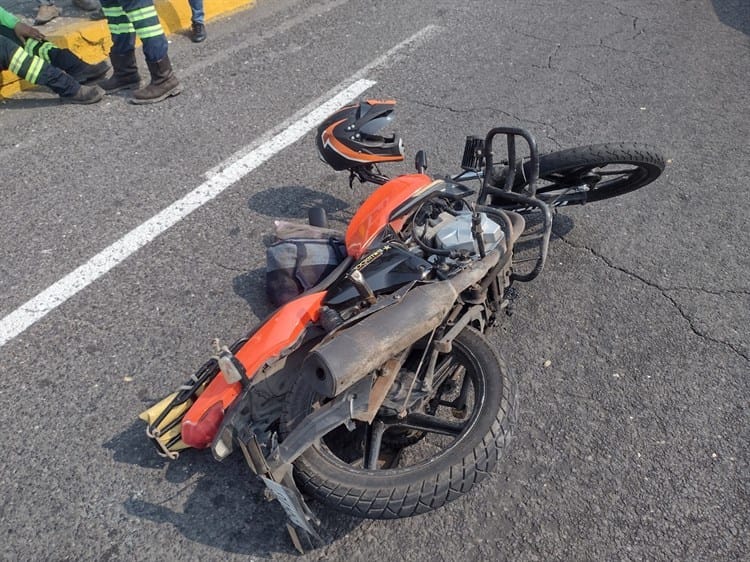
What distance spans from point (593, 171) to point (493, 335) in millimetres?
1277

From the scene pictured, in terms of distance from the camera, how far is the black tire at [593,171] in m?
3.51

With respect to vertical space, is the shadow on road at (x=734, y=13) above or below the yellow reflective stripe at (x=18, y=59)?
below

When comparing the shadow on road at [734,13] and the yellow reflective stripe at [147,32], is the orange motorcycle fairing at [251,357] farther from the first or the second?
the shadow on road at [734,13]

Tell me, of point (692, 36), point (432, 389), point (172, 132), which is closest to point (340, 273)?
point (432, 389)

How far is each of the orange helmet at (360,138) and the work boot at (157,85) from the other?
2086 millimetres

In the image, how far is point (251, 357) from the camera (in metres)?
2.69

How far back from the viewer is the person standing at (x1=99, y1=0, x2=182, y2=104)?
17.0 ft

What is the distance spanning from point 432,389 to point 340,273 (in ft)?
2.43

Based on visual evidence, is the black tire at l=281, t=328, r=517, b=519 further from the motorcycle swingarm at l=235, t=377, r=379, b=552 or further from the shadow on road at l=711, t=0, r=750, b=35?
the shadow on road at l=711, t=0, r=750, b=35

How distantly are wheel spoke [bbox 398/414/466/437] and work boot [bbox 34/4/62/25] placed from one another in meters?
5.79

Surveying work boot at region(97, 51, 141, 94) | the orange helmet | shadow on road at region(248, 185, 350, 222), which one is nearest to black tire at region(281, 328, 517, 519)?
the orange helmet

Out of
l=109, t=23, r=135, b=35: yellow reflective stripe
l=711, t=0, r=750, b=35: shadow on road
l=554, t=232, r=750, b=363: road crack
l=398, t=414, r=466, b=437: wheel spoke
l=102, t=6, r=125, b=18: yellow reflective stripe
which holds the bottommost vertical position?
l=554, t=232, r=750, b=363: road crack

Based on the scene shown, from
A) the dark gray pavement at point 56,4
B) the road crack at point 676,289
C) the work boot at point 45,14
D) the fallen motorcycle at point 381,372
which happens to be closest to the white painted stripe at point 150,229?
the fallen motorcycle at point 381,372

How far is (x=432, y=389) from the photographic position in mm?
2633
